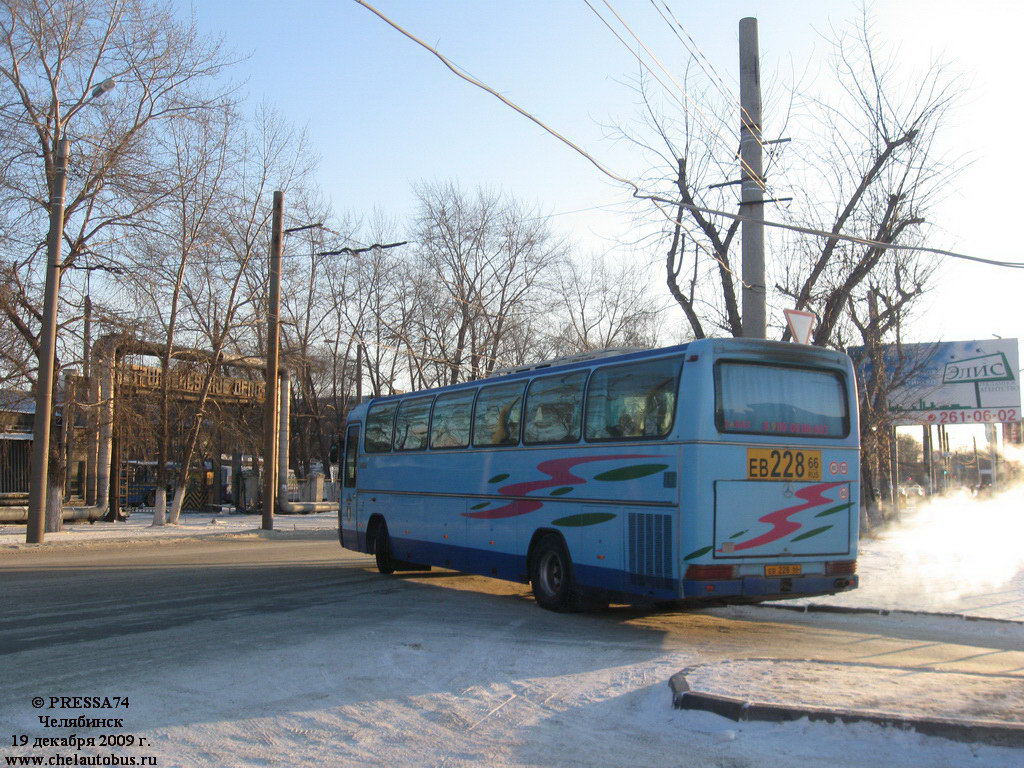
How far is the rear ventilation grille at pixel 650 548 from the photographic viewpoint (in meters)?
9.91

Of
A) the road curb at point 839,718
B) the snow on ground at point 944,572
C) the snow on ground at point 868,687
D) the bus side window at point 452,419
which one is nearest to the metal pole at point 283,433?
the snow on ground at point 944,572

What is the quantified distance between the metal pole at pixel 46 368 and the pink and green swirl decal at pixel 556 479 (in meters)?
11.9

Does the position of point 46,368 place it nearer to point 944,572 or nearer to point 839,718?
point 944,572

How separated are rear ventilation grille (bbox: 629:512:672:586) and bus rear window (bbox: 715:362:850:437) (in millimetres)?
1274

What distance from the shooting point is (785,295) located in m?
22.0

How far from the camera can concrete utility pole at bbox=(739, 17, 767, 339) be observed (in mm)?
14523

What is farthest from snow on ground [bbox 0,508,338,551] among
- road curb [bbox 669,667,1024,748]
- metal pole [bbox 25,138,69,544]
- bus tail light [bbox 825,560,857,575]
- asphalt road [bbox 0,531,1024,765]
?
road curb [bbox 669,667,1024,748]

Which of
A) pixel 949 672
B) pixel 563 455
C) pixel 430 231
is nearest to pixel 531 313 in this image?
pixel 430 231

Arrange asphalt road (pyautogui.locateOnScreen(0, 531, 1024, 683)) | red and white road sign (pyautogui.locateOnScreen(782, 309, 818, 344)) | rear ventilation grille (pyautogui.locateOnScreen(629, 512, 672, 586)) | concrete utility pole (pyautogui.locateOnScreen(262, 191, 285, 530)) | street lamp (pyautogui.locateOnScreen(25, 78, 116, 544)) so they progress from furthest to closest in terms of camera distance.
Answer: concrete utility pole (pyautogui.locateOnScreen(262, 191, 285, 530)) < street lamp (pyautogui.locateOnScreen(25, 78, 116, 544)) < red and white road sign (pyautogui.locateOnScreen(782, 309, 818, 344)) < rear ventilation grille (pyautogui.locateOnScreen(629, 512, 672, 586)) < asphalt road (pyautogui.locateOnScreen(0, 531, 1024, 683))

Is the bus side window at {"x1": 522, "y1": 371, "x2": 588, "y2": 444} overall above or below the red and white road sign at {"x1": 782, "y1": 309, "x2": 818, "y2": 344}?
below

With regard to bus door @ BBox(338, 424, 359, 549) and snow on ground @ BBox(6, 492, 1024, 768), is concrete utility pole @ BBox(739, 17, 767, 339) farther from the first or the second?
bus door @ BBox(338, 424, 359, 549)

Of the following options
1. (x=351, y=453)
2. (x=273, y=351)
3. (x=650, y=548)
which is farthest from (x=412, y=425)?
(x=273, y=351)

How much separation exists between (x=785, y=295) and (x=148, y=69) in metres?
17.6

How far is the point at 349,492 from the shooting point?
18.0m
